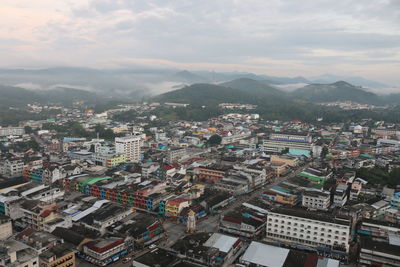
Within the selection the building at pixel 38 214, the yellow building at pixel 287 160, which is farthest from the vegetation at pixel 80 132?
the building at pixel 38 214

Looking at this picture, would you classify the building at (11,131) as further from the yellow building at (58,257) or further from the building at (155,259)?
the building at (155,259)

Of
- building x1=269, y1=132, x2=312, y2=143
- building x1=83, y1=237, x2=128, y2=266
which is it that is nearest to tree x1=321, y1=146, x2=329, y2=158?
building x1=269, y1=132, x2=312, y2=143

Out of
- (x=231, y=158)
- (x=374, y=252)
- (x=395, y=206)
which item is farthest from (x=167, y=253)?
(x=231, y=158)

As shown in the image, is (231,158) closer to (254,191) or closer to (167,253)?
(254,191)

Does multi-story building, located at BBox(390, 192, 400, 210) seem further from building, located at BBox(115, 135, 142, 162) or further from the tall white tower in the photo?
building, located at BBox(115, 135, 142, 162)

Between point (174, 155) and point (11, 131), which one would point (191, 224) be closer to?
point (174, 155)

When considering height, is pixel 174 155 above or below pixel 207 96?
below

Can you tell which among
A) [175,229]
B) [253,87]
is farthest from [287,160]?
[253,87]
